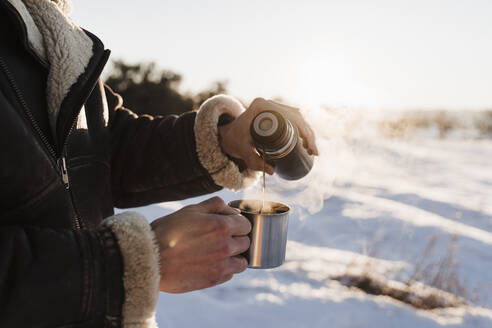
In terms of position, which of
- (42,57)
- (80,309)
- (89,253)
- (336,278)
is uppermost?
(42,57)

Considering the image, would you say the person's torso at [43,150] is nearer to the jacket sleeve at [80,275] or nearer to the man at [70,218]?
the man at [70,218]

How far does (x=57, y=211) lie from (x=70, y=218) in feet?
0.19

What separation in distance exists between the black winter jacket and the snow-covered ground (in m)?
0.86

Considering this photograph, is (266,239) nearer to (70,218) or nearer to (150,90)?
(70,218)

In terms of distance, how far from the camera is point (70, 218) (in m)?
0.97

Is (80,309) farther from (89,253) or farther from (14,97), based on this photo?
(14,97)

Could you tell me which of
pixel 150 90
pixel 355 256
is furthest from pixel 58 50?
pixel 150 90

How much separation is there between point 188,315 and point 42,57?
64.6 inches

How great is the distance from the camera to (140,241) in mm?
831

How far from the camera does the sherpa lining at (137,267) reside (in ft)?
2.66

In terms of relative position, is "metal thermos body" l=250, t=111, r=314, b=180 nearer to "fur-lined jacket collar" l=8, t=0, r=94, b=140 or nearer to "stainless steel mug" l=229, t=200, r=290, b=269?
"stainless steel mug" l=229, t=200, r=290, b=269

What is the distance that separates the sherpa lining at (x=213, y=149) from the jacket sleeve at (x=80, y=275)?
0.66 m

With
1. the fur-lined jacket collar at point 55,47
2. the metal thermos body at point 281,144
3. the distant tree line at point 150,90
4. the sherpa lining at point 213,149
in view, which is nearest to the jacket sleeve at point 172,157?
the sherpa lining at point 213,149

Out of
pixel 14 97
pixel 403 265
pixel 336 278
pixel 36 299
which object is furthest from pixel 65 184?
pixel 403 265
